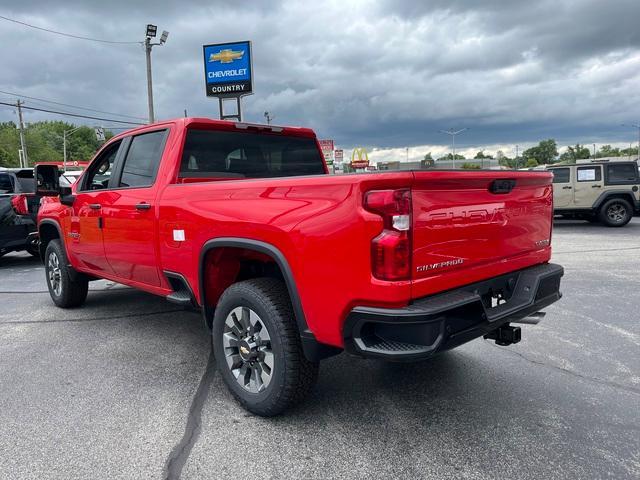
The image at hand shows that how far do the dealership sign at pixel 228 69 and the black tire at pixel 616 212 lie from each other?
50.2ft

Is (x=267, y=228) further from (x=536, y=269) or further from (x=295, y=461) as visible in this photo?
(x=536, y=269)

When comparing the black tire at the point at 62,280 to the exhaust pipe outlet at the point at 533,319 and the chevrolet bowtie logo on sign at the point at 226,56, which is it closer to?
the exhaust pipe outlet at the point at 533,319

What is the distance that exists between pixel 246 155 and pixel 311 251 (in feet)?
6.77

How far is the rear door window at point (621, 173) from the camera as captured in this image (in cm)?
1396

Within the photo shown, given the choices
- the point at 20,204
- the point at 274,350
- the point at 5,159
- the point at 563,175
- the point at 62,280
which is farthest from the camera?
the point at 5,159

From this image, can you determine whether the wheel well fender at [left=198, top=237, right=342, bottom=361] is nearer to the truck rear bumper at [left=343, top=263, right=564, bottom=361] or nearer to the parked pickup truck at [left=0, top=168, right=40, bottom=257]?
the truck rear bumper at [left=343, top=263, right=564, bottom=361]

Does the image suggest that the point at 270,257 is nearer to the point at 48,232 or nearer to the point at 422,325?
the point at 422,325

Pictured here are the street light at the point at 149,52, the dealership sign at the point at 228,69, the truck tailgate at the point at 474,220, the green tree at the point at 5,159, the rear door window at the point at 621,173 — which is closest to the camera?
the truck tailgate at the point at 474,220

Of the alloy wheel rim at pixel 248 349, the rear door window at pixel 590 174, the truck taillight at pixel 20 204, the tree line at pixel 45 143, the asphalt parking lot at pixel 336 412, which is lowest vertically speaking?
the asphalt parking lot at pixel 336 412

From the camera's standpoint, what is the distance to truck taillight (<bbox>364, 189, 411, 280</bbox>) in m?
2.40

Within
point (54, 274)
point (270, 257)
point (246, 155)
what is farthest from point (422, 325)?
point (54, 274)

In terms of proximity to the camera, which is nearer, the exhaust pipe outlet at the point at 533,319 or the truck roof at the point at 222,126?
the exhaust pipe outlet at the point at 533,319

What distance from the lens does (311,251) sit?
8.66 feet

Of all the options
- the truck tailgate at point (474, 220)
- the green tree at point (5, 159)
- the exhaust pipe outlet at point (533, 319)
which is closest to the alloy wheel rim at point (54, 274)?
the truck tailgate at point (474, 220)
